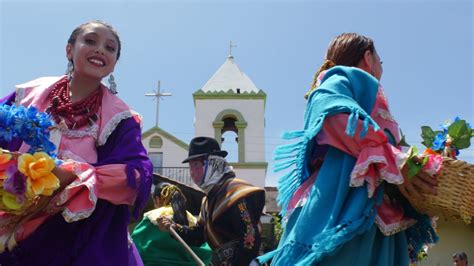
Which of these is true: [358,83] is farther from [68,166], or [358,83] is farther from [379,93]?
[68,166]

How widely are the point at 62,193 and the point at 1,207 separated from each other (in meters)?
0.24

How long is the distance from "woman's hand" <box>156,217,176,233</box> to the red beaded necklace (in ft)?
7.48

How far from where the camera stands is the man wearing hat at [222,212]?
15.4ft

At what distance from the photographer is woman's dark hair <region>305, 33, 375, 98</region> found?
130 inches

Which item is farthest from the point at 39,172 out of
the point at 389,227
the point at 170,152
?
the point at 170,152

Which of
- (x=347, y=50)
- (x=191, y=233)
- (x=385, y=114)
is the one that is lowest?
(x=191, y=233)

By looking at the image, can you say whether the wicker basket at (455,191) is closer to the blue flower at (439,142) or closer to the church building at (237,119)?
the blue flower at (439,142)

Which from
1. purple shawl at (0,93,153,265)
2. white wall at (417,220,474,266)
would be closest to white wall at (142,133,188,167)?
white wall at (417,220,474,266)

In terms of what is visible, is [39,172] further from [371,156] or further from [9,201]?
[371,156]

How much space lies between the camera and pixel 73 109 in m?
3.01

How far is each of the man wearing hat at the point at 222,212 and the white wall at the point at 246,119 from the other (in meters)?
22.4

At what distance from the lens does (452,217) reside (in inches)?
106

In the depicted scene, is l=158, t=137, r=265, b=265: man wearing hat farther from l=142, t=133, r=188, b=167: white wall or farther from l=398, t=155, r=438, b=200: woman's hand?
l=142, t=133, r=188, b=167: white wall

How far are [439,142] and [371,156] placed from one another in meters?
0.53
